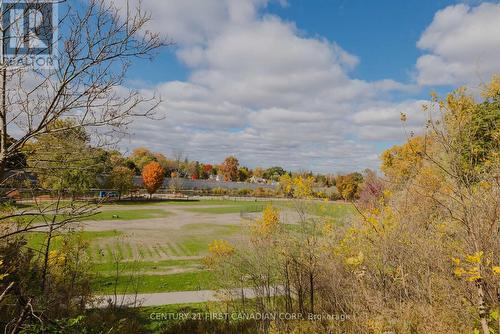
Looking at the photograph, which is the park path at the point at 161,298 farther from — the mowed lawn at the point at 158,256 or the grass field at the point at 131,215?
the grass field at the point at 131,215

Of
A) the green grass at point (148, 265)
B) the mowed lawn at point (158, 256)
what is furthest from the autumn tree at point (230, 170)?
the green grass at point (148, 265)

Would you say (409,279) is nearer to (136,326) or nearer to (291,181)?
(291,181)

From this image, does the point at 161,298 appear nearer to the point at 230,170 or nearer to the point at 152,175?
the point at 152,175

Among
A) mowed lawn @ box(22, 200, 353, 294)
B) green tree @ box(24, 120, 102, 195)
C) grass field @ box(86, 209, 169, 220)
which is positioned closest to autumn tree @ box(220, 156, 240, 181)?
grass field @ box(86, 209, 169, 220)

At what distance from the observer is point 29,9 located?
405 cm

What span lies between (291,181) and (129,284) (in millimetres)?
A: 11811

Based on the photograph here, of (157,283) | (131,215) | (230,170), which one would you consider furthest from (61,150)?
(230,170)

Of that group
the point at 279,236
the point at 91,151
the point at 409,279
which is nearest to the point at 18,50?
the point at 91,151

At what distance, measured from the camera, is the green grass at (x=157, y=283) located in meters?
16.7

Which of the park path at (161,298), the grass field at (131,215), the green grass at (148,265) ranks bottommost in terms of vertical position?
the park path at (161,298)

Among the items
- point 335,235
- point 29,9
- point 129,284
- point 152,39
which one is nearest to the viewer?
point 29,9

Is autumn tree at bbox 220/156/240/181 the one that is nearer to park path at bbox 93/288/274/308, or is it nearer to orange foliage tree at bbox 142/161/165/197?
orange foliage tree at bbox 142/161/165/197

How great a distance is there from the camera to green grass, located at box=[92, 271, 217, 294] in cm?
1667

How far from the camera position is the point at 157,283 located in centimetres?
1800
